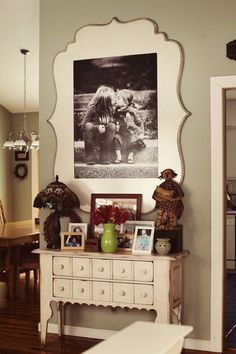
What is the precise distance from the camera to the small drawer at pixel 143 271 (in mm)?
4109

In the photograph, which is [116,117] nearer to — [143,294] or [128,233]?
[128,233]

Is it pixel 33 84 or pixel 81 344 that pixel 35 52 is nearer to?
pixel 33 84

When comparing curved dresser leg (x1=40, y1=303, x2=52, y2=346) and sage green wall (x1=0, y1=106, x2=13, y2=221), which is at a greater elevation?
sage green wall (x1=0, y1=106, x2=13, y2=221)

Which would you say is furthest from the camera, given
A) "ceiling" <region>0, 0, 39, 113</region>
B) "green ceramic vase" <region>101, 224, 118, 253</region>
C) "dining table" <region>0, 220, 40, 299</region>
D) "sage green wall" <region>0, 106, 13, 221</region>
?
"sage green wall" <region>0, 106, 13, 221</region>

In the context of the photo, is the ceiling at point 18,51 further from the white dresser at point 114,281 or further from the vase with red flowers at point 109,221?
the white dresser at point 114,281

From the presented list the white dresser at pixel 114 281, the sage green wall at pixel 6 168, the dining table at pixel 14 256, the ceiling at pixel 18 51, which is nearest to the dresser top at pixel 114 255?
the white dresser at pixel 114 281

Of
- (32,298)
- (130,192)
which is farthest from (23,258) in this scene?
(130,192)

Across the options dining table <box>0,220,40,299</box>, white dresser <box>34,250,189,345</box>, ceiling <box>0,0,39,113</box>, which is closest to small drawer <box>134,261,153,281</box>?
white dresser <box>34,250,189,345</box>

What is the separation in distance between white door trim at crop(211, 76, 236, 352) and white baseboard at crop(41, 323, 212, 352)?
93 mm

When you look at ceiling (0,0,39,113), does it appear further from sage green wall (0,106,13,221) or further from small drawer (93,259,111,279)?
small drawer (93,259,111,279)

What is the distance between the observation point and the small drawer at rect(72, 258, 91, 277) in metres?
4.32

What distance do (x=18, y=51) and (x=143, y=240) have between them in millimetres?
3746

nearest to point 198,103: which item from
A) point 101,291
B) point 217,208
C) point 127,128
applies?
point 127,128

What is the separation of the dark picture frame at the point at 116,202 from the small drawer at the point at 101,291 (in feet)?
1.54
